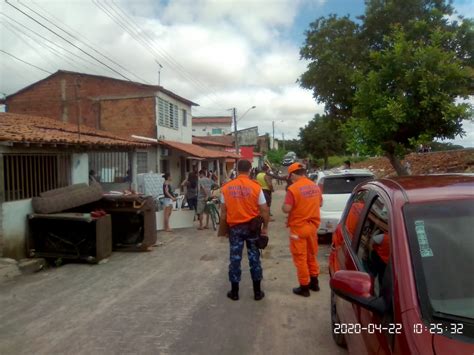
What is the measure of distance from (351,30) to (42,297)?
1153 cm

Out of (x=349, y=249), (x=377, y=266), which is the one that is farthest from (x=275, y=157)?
(x=377, y=266)

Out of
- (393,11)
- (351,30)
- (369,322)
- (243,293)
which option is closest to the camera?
(369,322)

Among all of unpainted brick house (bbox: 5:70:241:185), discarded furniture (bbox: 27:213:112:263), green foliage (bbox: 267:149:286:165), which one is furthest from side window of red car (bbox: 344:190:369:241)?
green foliage (bbox: 267:149:286:165)

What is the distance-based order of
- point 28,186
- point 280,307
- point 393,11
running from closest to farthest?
1. point 280,307
2. point 28,186
3. point 393,11

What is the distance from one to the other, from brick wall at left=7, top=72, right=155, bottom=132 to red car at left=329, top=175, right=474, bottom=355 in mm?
18922

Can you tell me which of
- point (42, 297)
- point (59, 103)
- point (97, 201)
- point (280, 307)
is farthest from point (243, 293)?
point (59, 103)

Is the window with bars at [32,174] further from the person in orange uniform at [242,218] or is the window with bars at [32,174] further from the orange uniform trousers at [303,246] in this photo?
the orange uniform trousers at [303,246]

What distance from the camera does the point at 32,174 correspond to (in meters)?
8.65

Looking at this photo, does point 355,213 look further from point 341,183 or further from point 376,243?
point 341,183

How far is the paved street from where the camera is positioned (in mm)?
4031

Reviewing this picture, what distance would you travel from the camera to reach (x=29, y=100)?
22.5m

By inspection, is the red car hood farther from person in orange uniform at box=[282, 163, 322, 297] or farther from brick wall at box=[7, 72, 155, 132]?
brick wall at box=[7, 72, 155, 132]

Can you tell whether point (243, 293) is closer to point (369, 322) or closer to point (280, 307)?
point (280, 307)

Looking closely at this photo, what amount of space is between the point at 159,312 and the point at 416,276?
12.1 feet
